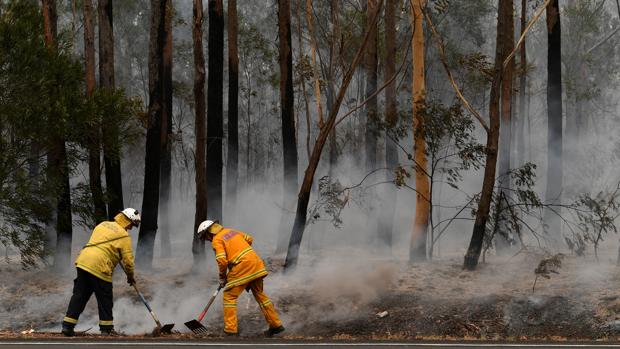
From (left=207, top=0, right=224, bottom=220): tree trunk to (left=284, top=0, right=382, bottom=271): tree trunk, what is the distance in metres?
3.69

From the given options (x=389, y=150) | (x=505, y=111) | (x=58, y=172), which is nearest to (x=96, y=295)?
(x=58, y=172)

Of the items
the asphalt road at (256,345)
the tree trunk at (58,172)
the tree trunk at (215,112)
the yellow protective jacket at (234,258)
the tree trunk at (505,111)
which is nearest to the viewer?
the asphalt road at (256,345)

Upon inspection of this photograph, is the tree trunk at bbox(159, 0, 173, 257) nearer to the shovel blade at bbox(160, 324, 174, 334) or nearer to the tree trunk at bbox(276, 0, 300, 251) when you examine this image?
the tree trunk at bbox(276, 0, 300, 251)

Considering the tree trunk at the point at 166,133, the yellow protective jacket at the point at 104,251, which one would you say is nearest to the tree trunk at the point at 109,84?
the tree trunk at the point at 166,133

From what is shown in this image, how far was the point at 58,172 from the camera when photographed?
17641 millimetres

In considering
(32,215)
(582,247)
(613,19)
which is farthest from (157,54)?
(613,19)

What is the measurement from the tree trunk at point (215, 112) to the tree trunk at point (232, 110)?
245 cm

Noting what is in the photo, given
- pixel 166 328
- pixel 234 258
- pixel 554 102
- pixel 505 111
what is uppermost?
pixel 554 102

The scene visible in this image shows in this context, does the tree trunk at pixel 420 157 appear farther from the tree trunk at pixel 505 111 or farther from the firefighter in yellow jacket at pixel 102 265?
the firefighter in yellow jacket at pixel 102 265

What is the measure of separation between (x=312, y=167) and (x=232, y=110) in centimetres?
761

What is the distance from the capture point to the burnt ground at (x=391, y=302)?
1310 cm

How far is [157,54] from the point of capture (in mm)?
19266

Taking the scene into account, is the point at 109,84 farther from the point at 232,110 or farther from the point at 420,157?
the point at 420,157

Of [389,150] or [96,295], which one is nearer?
[96,295]
